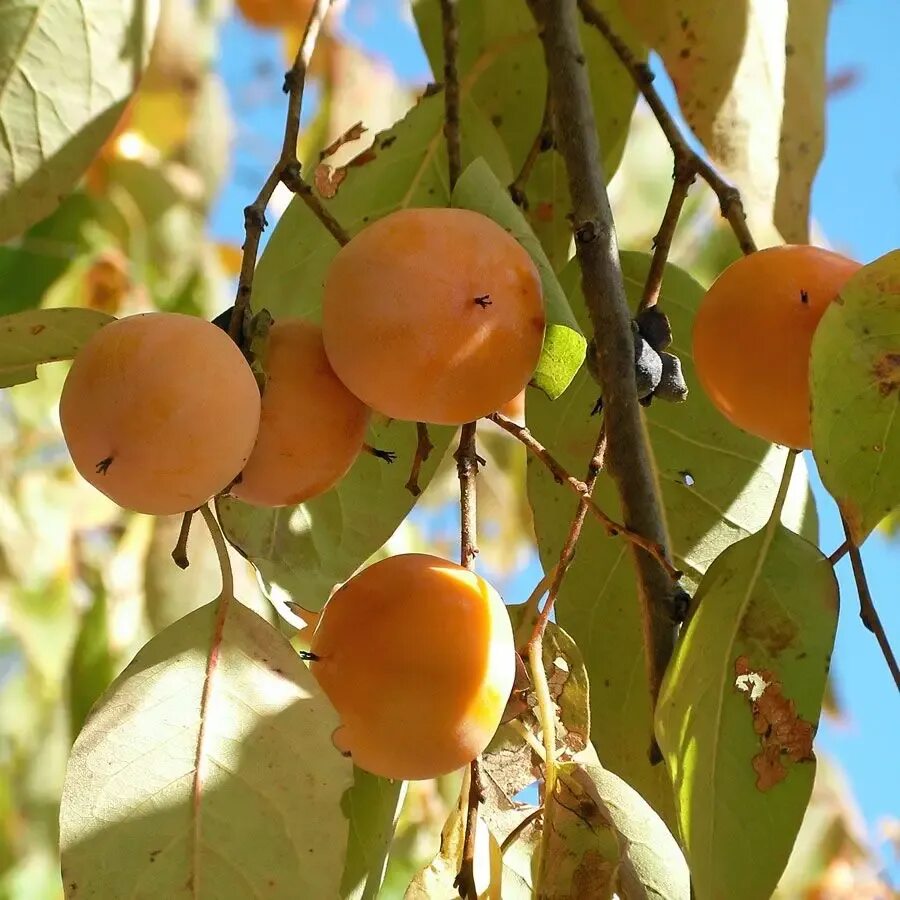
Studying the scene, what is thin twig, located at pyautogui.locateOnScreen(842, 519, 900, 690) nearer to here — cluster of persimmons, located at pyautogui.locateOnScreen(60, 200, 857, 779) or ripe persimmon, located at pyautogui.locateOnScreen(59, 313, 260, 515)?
cluster of persimmons, located at pyautogui.locateOnScreen(60, 200, 857, 779)

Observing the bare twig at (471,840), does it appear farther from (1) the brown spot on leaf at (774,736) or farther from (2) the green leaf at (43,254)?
(2) the green leaf at (43,254)

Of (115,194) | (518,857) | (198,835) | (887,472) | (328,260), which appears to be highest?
(887,472)

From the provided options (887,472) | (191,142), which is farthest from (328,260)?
(191,142)

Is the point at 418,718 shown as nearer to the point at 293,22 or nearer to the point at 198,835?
the point at 198,835

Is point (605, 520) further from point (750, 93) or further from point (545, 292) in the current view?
point (750, 93)

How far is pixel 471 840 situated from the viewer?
894 mm

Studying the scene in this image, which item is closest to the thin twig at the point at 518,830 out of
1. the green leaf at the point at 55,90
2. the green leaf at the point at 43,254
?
the green leaf at the point at 55,90

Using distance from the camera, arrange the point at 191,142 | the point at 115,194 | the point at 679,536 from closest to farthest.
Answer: the point at 679,536, the point at 115,194, the point at 191,142

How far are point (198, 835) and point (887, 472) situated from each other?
496 millimetres

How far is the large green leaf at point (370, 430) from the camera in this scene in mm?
Result: 993

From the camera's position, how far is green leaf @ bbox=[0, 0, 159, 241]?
3.65 feet

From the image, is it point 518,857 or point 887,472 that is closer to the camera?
point 887,472

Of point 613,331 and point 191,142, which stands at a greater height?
point 613,331

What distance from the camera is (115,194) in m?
2.32
